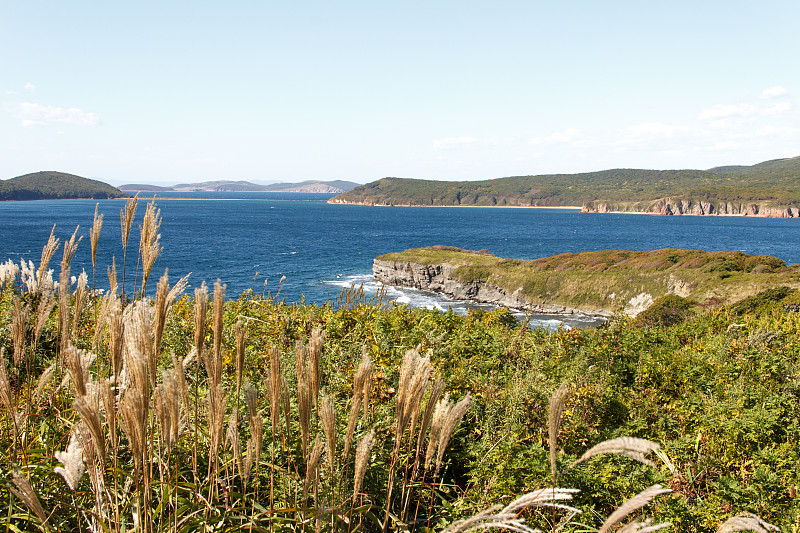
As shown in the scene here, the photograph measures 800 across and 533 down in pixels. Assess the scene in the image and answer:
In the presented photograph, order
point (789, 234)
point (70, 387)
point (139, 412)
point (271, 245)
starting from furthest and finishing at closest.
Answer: point (789, 234)
point (271, 245)
point (70, 387)
point (139, 412)

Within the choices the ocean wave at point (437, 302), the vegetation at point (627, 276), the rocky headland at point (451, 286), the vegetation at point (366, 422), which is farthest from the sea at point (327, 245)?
the vegetation at point (366, 422)

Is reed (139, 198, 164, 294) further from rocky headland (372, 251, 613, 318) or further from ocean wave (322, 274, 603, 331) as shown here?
rocky headland (372, 251, 613, 318)

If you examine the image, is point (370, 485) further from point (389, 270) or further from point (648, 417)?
point (389, 270)

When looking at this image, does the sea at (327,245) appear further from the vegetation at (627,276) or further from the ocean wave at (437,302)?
the vegetation at (627,276)

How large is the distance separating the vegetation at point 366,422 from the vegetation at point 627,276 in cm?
3164

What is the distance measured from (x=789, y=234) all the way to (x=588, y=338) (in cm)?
13406

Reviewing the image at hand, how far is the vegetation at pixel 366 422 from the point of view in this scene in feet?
6.39

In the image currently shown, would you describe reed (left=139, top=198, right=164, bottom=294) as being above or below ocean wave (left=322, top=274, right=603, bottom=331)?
above

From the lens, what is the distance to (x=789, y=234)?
4353 inches

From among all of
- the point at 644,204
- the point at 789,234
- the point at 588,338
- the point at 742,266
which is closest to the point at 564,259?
the point at 742,266

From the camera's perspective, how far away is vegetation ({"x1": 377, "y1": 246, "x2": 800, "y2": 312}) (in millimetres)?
36000

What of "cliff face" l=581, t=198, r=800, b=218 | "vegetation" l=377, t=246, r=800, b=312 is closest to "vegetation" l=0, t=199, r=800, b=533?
"vegetation" l=377, t=246, r=800, b=312

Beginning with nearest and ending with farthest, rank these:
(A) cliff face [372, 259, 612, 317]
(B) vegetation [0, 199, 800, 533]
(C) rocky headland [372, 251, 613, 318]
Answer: (B) vegetation [0, 199, 800, 533], (C) rocky headland [372, 251, 613, 318], (A) cliff face [372, 259, 612, 317]

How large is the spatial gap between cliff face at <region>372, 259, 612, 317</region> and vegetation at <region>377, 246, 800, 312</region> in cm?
54
